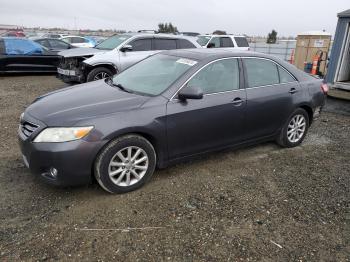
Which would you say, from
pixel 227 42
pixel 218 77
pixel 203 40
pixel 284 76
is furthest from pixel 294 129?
pixel 203 40

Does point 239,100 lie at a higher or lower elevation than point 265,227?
higher

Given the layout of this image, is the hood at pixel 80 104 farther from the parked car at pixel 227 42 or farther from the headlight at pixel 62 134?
the parked car at pixel 227 42

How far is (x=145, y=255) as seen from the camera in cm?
255

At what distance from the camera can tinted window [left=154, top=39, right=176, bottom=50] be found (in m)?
8.85

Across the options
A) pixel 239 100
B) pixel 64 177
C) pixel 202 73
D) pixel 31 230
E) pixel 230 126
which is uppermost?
pixel 202 73

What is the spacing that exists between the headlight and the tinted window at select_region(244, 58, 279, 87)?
7.53ft

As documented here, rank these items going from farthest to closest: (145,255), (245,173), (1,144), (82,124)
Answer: (1,144) < (245,173) < (82,124) < (145,255)

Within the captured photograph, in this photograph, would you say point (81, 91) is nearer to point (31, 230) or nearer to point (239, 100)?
point (31, 230)

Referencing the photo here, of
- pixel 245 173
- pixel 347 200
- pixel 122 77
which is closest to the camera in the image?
pixel 347 200

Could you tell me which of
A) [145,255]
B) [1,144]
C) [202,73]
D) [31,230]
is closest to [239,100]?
[202,73]

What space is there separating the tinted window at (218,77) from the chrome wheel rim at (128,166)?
1.02 meters

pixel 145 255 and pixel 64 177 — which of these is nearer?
pixel 145 255

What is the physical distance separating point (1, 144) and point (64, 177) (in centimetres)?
225

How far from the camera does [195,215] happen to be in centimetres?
309
